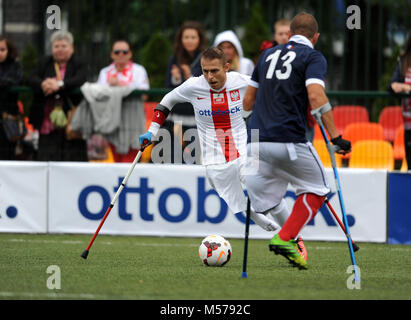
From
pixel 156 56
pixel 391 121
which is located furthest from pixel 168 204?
pixel 156 56

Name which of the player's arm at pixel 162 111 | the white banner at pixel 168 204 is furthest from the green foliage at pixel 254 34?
the player's arm at pixel 162 111

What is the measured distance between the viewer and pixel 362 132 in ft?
38.5

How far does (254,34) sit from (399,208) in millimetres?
6564

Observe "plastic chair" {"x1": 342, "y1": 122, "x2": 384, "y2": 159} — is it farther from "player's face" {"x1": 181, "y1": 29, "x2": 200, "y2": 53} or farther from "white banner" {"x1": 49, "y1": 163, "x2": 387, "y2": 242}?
"player's face" {"x1": 181, "y1": 29, "x2": 200, "y2": 53}

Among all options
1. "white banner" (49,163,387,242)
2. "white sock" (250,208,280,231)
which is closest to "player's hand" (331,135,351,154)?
"white sock" (250,208,280,231)

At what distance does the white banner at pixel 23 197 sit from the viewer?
11.4 meters

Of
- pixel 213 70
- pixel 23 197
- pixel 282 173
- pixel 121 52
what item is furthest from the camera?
pixel 121 52

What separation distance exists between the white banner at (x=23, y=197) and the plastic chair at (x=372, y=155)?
12.8 feet

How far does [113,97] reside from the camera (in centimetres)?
1151

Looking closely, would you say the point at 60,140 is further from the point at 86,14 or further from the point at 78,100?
the point at 86,14

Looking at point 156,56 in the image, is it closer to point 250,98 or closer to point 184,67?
point 184,67
